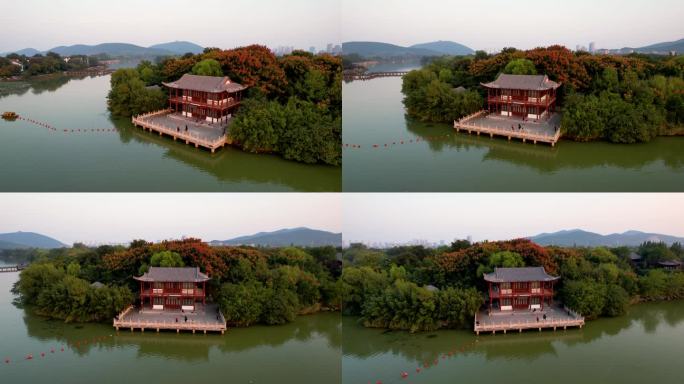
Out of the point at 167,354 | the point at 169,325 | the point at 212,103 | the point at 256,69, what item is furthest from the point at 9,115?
the point at 167,354

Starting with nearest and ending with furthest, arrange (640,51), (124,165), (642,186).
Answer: (642,186)
(124,165)
(640,51)

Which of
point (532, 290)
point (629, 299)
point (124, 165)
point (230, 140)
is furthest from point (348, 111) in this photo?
point (629, 299)

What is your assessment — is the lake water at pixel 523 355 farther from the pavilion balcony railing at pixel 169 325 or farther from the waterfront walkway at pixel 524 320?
the pavilion balcony railing at pixel 169 325

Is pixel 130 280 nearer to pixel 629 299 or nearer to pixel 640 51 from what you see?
pixel 629 299

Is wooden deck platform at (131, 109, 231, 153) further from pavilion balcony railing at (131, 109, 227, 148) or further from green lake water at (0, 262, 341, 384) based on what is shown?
green lake water at (0, 262, 341, 384)

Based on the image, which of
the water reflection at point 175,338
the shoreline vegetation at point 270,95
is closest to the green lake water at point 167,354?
the water reflection at point 175,338
